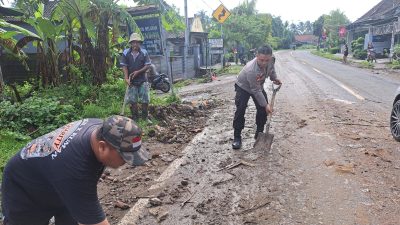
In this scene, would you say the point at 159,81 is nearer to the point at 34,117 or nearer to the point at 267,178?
the point at 34,117

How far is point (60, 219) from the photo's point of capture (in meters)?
2.71

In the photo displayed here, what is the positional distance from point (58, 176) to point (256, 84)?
13.7 feet

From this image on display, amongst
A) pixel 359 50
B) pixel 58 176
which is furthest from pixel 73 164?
pixel 359 50

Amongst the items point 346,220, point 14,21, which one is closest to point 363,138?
point 346,220

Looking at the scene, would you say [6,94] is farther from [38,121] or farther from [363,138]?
[363,138]

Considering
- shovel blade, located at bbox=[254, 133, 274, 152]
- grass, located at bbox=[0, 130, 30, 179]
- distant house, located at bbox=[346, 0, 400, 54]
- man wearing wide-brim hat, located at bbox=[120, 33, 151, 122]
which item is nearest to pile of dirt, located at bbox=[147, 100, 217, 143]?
man wearing wide-brim hat, located at bbox=[120, 33, 151, 122]

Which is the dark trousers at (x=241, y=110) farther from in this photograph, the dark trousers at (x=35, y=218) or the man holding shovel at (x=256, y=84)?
the dark trousers at (x=35, y=218)

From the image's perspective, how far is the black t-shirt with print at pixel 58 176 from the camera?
2078mm

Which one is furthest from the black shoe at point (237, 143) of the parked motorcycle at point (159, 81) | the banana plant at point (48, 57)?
the parked motorcycle at point (159, 81)

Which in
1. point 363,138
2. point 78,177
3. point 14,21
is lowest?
point 363,138

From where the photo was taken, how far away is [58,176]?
6.86ft

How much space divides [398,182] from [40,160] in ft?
13.6

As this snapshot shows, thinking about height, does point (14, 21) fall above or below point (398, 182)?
above

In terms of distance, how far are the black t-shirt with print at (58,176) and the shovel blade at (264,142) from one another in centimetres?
393
